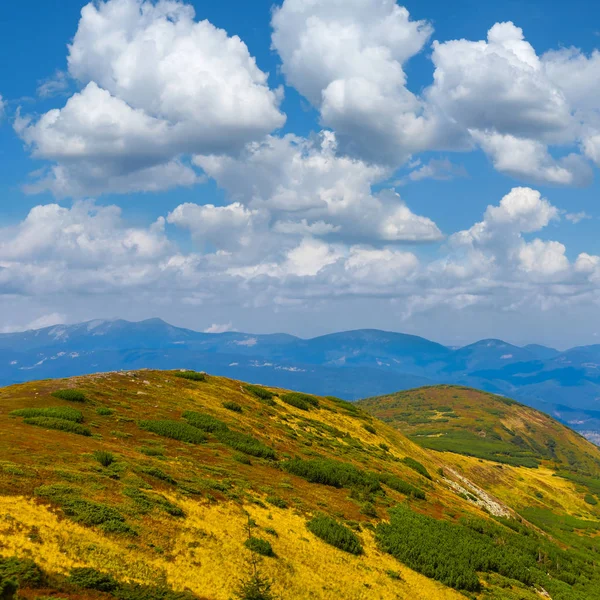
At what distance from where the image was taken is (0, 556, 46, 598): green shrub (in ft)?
51.0

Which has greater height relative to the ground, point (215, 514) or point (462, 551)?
point (215, 514)

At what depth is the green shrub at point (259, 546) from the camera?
23.6 meters

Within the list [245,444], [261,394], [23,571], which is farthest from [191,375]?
[23,571]

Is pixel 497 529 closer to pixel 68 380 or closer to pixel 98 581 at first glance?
pixel 98 581

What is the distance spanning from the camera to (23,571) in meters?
15.9

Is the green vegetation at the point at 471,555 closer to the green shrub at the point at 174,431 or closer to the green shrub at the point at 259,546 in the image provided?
the green shrub at the point at 259,546

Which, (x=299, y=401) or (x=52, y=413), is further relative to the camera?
(x=299, y=401)

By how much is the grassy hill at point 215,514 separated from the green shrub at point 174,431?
15 centimetres

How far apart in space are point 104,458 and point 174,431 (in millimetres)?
10815

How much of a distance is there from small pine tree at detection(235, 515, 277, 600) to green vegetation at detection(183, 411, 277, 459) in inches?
715

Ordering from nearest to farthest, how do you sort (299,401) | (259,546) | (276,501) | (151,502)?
(259,546)
(151,502)
(276,501)
(299,401)

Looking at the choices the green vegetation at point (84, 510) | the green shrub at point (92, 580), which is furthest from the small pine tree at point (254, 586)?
the green vegetation at point (84, 510)

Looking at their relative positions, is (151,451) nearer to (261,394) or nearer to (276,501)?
(276,501)

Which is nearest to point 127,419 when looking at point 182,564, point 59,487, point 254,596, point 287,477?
point 287,477
